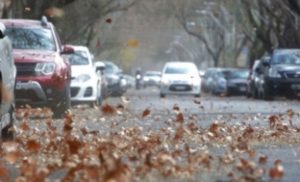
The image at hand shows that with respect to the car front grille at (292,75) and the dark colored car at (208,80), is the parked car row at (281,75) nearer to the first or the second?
the car front grille at (292,75)

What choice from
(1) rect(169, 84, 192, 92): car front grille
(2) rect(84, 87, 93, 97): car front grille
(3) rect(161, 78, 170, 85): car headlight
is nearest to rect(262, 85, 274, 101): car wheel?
(1) rect(169, 84, 192, 92): car front grille

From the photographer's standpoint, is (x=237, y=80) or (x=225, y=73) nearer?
(x=237, y=80)

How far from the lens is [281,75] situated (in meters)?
38.5

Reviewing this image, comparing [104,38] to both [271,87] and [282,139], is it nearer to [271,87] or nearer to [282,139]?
[271,87]

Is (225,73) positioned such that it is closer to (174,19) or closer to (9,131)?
(174,19)

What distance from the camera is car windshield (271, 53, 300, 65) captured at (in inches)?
1548

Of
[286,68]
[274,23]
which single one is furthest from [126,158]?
[274,23]

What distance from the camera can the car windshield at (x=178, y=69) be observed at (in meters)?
48.8

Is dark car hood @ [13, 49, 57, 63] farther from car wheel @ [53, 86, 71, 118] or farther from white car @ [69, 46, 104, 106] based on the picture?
white car @ [69, 46, 104, 106]

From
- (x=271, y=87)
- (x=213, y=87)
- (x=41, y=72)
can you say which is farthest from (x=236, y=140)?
(x=213, y=87)

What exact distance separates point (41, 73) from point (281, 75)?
18.1 meters

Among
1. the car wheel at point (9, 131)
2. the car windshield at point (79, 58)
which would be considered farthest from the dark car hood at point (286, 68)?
the car wheel at point (9, 131)

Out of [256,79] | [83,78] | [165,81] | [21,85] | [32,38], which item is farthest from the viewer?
[165,81]

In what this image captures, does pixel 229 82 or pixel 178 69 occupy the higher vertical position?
pixel 178 69
